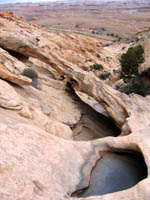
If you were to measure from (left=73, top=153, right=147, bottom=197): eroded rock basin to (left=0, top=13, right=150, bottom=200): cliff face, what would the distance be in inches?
6.6

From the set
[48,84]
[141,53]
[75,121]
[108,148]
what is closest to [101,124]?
[75,121]

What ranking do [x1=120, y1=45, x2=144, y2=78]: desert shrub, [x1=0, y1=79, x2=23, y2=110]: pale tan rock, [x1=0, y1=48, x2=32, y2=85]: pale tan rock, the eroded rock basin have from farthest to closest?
[x1=120, y1=45, x2=144, y2=78]: desert shrub, [x1=0, y1=48, x2=32, y2=85]: pale tan rock, [x1=0, y1=79, x2=23, y2=110]: pale tan rock, the eroded rock basin

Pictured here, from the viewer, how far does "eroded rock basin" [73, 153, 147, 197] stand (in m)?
6.68

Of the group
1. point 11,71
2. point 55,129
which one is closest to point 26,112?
point 55,129

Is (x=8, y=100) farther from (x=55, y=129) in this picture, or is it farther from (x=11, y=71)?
(x=11, y=71)

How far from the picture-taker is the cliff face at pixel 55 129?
542 centimetres

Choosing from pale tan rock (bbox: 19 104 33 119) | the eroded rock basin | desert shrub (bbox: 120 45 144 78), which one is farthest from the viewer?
desert shrub (bbox: 120 45 144 78)

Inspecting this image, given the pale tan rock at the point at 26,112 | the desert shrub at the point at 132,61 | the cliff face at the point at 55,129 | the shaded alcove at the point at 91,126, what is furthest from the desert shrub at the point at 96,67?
the pale tan rock at the point at 26,112

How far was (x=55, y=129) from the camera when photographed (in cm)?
1005

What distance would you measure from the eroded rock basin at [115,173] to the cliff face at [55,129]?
17 centimetres

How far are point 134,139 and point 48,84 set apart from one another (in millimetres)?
8506

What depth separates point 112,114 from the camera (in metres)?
12.0

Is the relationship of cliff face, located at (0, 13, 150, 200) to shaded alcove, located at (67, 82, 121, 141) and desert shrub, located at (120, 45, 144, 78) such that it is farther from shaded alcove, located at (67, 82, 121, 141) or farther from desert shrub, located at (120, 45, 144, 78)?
desert shrub, located at (120, 45, 144, 78)

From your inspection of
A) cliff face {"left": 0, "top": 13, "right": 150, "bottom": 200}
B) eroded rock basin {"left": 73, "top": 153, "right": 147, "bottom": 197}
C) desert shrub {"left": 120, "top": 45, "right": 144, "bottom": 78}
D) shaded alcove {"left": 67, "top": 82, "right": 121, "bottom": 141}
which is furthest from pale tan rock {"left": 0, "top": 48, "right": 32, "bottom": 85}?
desert shrub {"left": 120, "top": 45, "right": 144, "bottom": 78}
